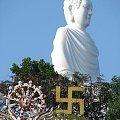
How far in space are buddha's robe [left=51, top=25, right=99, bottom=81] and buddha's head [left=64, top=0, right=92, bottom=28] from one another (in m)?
0.72

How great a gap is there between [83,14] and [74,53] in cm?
303

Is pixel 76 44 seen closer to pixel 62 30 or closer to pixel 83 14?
pixel 62 30

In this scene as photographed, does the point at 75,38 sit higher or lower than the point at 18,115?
higher

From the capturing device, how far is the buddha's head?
4394cm

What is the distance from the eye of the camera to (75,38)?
141ft

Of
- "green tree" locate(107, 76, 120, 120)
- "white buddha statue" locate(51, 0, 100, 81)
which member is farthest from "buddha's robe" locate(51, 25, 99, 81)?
"green tree" locate(107, 76, 120, 120)

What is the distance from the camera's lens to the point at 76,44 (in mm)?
42969

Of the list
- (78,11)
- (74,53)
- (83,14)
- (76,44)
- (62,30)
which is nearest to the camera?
(62,30)

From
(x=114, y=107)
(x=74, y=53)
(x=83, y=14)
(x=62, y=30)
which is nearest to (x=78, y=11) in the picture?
(x=83, y=14)

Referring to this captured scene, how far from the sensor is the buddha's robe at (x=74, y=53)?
1635 inches

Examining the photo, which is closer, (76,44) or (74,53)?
(74,53)

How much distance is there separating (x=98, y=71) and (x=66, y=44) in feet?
10.2

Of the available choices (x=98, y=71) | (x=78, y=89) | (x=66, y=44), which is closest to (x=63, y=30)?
(x=66, y=44)

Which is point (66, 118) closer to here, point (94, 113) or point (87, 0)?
point (94, 113)
